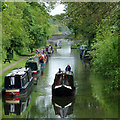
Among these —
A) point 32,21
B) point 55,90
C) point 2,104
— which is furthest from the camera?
point 32,21

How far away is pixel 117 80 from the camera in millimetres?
15820

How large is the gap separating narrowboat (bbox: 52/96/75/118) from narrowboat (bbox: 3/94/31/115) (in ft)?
6.22

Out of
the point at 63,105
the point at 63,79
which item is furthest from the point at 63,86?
the point at 63,105

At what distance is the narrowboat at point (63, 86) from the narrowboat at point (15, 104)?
Answer: 206 centimetres

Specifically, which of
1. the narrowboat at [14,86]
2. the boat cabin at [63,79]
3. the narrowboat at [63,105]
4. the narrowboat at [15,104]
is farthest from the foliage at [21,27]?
the narrowboat at [63,105]

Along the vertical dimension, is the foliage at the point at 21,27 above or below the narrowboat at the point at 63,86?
above

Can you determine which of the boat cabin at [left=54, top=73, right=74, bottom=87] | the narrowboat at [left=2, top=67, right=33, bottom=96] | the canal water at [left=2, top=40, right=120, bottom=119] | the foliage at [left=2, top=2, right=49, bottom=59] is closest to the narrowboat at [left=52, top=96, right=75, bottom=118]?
the canal water at [left=2, top=40, right=120, bottom=119]

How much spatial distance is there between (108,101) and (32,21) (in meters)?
27.5

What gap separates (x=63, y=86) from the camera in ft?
62.6

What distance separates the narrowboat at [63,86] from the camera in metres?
19.2

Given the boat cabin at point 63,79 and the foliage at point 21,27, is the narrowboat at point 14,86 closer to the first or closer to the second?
the boat cabin at point 63,79

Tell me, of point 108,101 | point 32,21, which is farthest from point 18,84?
point 32,21

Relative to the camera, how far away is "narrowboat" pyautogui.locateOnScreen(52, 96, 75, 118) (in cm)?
1662

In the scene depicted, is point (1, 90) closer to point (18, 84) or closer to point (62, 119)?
point (18, 84)
